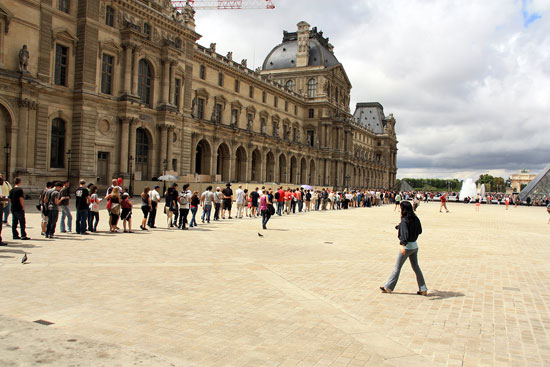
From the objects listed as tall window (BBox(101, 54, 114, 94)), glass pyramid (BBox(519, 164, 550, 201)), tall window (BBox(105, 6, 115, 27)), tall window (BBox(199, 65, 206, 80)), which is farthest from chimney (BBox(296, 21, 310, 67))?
tall window (BBox(101, 54, 114, 94))

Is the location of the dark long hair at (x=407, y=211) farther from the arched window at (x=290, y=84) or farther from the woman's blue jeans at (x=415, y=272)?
the arched window at (x=290, y=84)

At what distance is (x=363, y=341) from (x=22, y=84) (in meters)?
30.0

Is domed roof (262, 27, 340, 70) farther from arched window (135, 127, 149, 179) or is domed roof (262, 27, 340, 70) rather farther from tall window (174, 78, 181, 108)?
arched window (135, 127, 149, 179)

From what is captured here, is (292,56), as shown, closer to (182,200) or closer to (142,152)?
(142,152)

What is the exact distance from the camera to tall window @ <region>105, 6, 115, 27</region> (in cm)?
3422

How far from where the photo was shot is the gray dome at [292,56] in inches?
3182

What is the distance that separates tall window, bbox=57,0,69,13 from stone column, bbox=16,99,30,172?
775cm

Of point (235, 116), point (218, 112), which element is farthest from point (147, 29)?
point (235, 116)

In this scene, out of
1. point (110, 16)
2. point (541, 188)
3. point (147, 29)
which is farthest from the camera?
point (541, 188)

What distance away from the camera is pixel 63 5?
3186 cm

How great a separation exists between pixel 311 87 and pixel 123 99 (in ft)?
163

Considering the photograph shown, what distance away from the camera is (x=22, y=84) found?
93.2ft

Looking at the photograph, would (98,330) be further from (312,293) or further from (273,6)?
(273,6)

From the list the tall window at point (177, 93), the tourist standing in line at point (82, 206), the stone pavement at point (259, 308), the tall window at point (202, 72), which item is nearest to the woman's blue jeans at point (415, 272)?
the stone pavement at point (259, 308)
